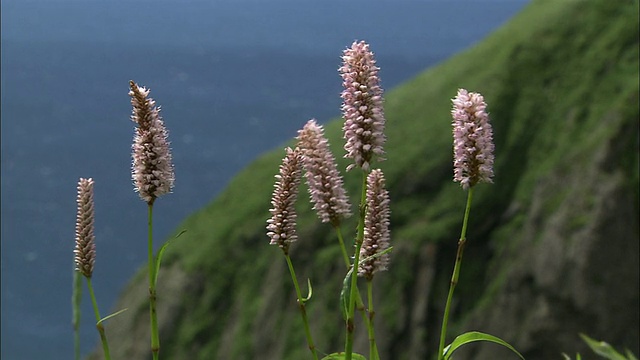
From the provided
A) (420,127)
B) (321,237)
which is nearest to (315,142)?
(321,237)

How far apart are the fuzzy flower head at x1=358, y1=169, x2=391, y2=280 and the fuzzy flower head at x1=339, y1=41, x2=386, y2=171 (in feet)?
1.64

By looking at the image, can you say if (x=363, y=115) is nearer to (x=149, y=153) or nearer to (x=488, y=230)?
(x=149, y=153)

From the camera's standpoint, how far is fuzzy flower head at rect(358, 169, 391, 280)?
12.3ft

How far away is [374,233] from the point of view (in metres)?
3.74

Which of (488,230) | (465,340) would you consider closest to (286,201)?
(465,340)

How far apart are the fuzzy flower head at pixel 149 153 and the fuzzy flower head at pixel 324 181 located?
19.1 inches

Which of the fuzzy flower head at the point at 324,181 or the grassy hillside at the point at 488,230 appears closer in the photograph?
the fuzzy flower head at the point at 324,181

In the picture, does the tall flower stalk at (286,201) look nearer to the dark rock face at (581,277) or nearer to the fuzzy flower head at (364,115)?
the fuzzy flower head at (364,115)

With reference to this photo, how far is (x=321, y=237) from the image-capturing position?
25906 millimetres

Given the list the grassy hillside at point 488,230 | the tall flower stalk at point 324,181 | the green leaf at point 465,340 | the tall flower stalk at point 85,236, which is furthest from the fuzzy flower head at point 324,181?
the grassy hillside at point 488,230

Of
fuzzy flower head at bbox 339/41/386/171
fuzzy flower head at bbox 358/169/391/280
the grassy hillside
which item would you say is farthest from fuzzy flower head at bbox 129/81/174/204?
the grassy hillside

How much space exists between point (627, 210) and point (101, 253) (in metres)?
125

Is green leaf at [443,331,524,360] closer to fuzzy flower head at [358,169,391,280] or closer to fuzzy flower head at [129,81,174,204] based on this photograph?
fuzzy flower head at [358,169,391,280]

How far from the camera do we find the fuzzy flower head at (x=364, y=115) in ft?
10.6
